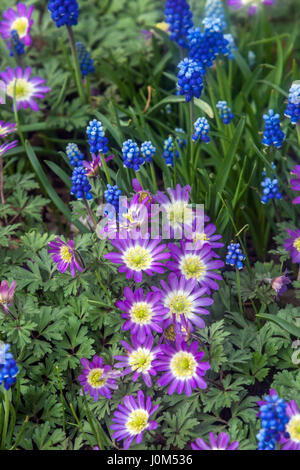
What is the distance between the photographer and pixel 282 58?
2953 mm

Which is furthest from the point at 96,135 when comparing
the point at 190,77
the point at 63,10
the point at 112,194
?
the point at 63,10

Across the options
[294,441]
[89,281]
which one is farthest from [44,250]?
[294,441]

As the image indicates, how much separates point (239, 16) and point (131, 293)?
2701 mm

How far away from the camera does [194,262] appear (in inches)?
90.0

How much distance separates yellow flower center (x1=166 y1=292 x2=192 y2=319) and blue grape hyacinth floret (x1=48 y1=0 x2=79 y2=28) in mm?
1529

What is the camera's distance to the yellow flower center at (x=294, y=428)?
6.05ft

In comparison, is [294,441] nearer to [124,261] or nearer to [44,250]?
[124,261]

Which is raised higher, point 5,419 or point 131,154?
point 131,154

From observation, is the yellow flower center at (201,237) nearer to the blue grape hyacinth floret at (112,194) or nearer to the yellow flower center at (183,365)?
the blue grape hyacinth floret at (112,194)

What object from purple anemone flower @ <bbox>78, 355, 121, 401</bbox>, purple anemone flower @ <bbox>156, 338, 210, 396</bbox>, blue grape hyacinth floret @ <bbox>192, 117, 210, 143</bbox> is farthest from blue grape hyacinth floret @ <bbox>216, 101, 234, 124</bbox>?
purple anemone flower @ <bbox>78, 355, 121, 401</bbox>

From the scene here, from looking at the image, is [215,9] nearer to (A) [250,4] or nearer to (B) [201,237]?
(A) [250,4]

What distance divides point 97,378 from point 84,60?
186 cm

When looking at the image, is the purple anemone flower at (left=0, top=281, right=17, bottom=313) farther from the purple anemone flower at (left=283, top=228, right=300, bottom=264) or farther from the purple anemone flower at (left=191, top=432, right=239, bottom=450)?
the purple anemone flower at (left=283, top=228, right=300, bottom=264)

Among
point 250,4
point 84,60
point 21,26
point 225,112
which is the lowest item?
point 225,112
